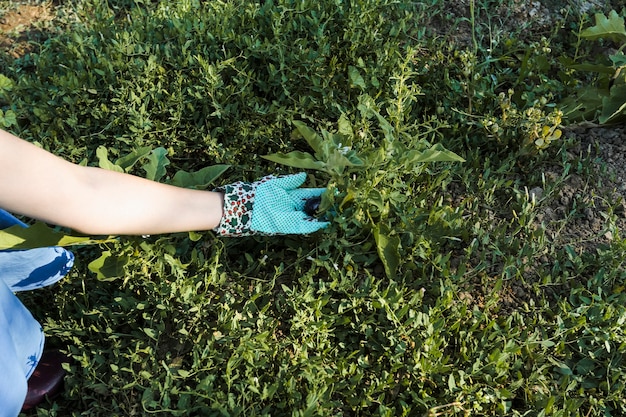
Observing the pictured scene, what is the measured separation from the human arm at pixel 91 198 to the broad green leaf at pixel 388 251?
1.92ft

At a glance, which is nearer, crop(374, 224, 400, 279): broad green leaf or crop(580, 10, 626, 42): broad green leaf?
crop(374, 224, 400, 279): broad green leaf

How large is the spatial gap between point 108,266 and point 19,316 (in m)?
0.37

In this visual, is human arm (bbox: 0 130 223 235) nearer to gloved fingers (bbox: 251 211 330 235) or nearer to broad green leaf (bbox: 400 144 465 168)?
gloved fingers (bbox: 251 211 330 235)

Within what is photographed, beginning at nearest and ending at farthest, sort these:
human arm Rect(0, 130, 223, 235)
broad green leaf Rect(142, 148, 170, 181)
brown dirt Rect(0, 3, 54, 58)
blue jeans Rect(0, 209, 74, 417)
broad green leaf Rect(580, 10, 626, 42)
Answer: human arm Rect(0, 130, 223, 235)
blue jeans Rect(0, 209, 74, 417)
broad green leaf Rect(142, 148, 170, 181)
broad green leaf Rect(580, 10, 626, 42)
brown dirt Rect(0, 3, 54, 58)

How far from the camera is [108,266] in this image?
7.43 feet

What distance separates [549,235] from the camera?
2418mm

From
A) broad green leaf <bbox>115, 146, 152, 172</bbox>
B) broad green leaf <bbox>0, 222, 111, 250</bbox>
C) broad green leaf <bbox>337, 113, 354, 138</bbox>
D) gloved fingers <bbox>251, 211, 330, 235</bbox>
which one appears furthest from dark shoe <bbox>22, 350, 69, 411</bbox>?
broad green leaf <bbox>337, 113, 354, 138</bbox>

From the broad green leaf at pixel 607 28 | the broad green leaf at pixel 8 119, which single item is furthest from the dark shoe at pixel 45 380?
the broad green leaf at pixel 607 28

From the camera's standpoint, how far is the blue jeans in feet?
5.96

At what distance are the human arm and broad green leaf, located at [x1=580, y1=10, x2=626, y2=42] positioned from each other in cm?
176

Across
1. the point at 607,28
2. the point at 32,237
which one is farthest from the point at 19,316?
the point at 607,28

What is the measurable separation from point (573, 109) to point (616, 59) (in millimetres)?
257

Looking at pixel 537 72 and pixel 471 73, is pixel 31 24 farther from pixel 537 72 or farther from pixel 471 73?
pixel 537 72

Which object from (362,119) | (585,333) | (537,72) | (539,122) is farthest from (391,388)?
(537,72)
